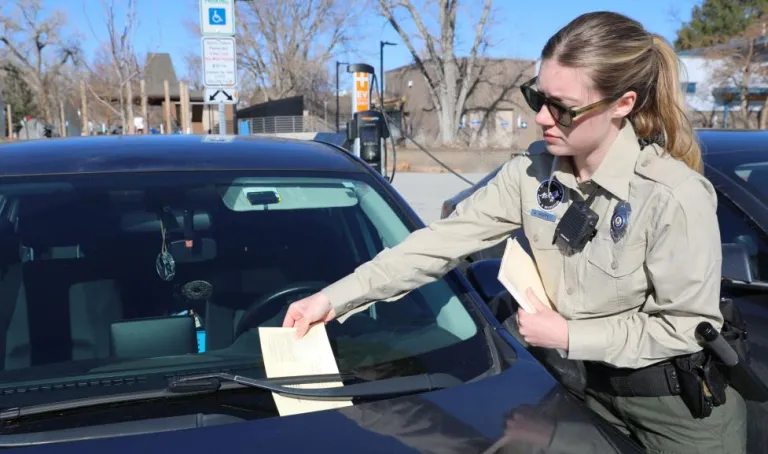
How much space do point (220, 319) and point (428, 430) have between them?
38.1 inches

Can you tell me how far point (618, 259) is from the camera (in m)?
1.71

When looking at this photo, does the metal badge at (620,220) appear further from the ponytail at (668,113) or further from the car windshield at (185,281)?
the car windshield at (185,281)

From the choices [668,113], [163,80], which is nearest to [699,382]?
[668,113]

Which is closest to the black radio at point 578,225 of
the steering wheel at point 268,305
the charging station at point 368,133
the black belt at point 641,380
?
the black belt at point 641,380

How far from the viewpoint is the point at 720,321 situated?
169 cm

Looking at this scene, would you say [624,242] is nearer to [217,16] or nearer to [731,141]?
[731,141]

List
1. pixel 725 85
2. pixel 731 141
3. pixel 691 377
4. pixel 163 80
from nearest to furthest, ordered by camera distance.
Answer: pixel 691 377 → pixel 731 141 → pixel 725 85 → pixel 163 80

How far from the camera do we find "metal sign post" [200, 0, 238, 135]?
7.54m

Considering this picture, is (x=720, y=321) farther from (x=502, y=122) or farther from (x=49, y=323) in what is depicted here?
(x=502, y=122)

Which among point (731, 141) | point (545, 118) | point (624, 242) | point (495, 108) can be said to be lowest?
point (495, 108)

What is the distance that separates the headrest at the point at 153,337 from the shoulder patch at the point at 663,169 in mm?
1293

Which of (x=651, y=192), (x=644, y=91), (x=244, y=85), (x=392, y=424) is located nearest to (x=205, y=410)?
(x=392, y=424)

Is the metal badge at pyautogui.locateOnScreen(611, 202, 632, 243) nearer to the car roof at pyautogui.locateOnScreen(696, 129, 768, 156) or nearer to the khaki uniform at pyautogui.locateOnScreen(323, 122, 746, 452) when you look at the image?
the khaki uniform at pyautogui.locateOnScreen(323, 122, 746, 452)

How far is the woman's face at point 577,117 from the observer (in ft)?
5.60
